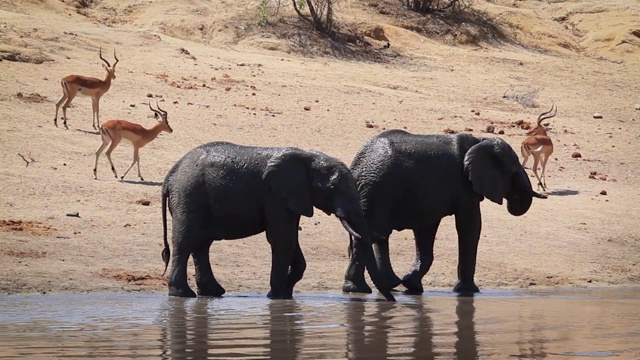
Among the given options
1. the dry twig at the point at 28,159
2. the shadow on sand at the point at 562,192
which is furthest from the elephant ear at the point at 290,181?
the shadow on sand at the point at 562,192

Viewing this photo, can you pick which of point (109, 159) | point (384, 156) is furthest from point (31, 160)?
point (384, 156)

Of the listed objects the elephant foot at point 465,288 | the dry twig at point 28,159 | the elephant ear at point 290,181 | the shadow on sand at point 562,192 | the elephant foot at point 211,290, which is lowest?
the elephant foot at point 465,288

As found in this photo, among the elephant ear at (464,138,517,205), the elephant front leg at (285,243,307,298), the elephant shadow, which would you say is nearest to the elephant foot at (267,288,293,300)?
the elephant front leg at (285,243,307,298)

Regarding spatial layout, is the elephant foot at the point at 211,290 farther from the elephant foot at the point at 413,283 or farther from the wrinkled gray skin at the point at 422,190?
the elephant foot at the point at 413,283

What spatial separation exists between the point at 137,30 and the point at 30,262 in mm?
15674

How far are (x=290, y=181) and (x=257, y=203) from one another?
0.41m

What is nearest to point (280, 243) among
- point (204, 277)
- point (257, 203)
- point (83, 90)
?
point (257, 203)

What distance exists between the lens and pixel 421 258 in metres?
14.0

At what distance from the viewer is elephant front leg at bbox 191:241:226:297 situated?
42.4ft

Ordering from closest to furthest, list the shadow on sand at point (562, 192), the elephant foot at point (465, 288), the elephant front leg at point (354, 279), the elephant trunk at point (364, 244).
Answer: the elephant trunk at point (364, 244) → the elephant front leg at point (354, 279) → the elephant foot at point (465, 288) → the shadow on sand at point (562, 192)

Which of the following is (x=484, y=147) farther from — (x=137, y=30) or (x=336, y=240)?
(x=137, y=30)

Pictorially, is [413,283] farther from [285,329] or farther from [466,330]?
[285,329]

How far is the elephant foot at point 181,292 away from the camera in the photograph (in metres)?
12.7

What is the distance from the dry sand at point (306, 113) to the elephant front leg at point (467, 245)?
104 centimetres
